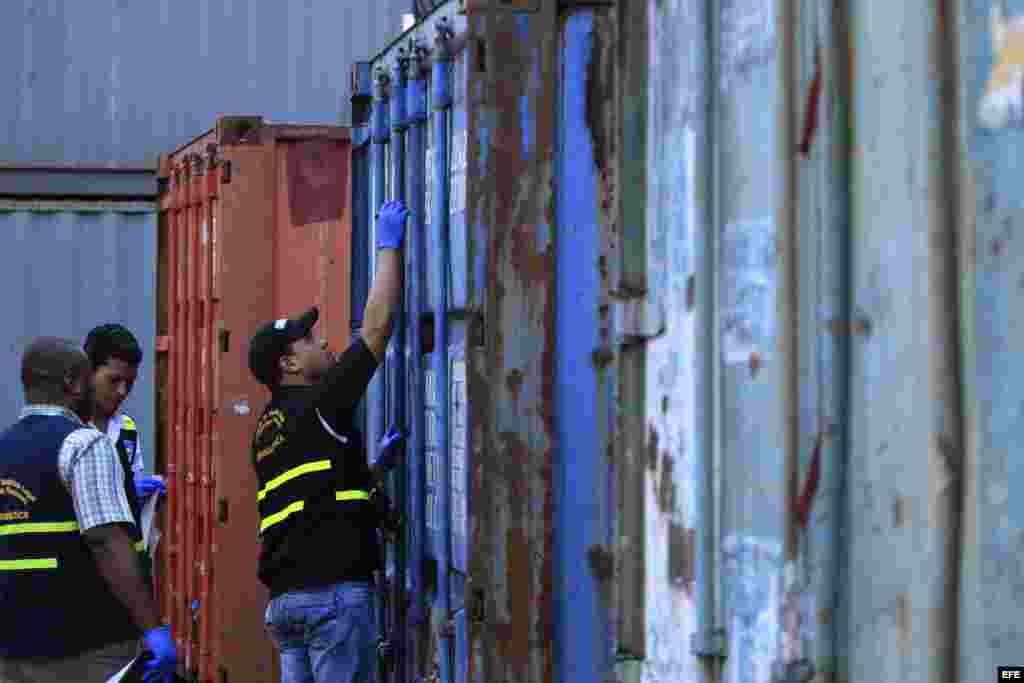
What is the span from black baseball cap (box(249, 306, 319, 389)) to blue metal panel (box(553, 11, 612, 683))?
185 centimetres

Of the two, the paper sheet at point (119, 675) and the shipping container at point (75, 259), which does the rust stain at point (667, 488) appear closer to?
the paper sheet at point (119, 675)

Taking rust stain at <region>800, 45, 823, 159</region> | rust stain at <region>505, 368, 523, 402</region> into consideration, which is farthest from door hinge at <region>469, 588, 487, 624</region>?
rust stain at <region>800, 45, 823, 159</region>

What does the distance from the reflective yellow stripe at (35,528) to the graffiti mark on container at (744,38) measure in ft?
11.1

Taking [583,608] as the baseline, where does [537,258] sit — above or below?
above

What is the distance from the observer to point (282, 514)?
5777 mm

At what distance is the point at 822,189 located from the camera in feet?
8.41

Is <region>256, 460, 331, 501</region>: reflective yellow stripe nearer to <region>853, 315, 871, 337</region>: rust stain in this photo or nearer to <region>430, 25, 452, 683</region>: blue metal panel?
<region>430, 25, 452, 683</region>: blue metal panel

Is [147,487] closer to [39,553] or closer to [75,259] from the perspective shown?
[39,553]

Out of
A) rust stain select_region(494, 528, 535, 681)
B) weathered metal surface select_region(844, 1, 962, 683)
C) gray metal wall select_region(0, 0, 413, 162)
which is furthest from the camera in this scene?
gray metal wall select_region(0, 0, 413, 162)

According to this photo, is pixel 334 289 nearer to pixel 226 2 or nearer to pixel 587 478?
pixel 587 478

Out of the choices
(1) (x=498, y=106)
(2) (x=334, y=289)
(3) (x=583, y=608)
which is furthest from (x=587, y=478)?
(2) (x=334, y=289)

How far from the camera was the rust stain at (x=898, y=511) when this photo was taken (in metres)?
2.42

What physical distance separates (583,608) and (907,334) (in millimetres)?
2073

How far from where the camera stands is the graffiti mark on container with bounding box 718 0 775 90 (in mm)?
2689
